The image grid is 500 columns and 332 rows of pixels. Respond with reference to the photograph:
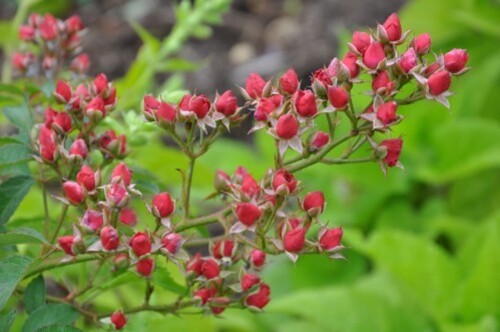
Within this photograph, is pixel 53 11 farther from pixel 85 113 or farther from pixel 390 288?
pixel 85 113

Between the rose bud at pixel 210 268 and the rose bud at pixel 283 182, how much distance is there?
0.15m

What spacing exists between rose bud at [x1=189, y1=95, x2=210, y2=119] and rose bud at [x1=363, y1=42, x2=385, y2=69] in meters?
0.17

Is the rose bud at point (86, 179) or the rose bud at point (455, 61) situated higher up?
the rose bud at point (455, 61)

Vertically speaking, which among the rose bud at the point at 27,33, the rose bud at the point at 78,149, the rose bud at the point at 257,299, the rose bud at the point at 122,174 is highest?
the rose bud at the point at 122,174

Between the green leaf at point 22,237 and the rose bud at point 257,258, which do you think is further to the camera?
the rose bud at point 257,258

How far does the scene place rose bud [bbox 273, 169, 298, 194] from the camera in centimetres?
96

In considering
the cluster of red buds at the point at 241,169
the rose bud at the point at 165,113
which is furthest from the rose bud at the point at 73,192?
the rose bud at the point at 165,113

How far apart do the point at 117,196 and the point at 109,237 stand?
42mm

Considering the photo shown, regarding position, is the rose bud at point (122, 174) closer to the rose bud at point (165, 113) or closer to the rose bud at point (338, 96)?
the rose bud at point (165, 113)

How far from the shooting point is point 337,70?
3.25 feet

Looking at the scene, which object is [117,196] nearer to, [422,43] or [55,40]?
[422,43]

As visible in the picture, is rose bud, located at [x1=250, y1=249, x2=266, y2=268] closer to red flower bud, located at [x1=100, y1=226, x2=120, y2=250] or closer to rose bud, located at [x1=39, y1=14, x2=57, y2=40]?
red flower bud, located at [x1=100, y1=226, x2=120, y2=250]

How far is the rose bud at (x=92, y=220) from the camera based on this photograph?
970mm

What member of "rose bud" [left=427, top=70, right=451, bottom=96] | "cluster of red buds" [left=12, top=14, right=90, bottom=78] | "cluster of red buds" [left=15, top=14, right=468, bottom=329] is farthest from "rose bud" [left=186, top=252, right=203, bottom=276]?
"cluster of red buds" [left=12, top=14, right=90, bottom=78]
